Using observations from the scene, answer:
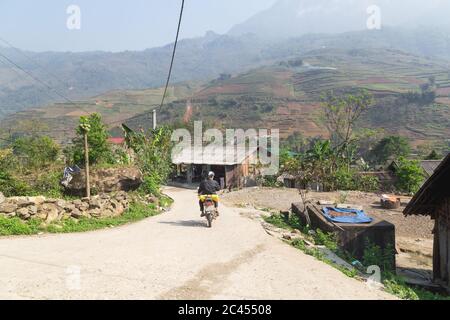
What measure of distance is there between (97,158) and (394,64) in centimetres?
19260

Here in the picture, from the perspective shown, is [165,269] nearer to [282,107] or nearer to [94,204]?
[94,204]

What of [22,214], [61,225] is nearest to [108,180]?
[61,225]

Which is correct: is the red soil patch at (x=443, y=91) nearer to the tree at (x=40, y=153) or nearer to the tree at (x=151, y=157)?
the tree at (x=151, y=157)

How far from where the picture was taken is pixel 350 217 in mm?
11805

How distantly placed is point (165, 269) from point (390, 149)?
40673 millimetres

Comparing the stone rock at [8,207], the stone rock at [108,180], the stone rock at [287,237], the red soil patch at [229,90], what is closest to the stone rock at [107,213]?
the stone rock at [108,180]

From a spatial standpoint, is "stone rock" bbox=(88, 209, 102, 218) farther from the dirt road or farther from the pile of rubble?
the dirt road

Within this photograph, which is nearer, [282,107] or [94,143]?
[94,143]

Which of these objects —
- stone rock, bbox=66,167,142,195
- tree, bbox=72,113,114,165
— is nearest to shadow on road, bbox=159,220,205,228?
stone rock, bbox=66,167,142,195

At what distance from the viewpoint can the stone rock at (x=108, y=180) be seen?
14016 mm

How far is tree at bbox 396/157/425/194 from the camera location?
2614 centimetres

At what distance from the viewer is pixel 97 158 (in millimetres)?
15805

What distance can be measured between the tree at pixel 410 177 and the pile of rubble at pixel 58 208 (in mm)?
19398
